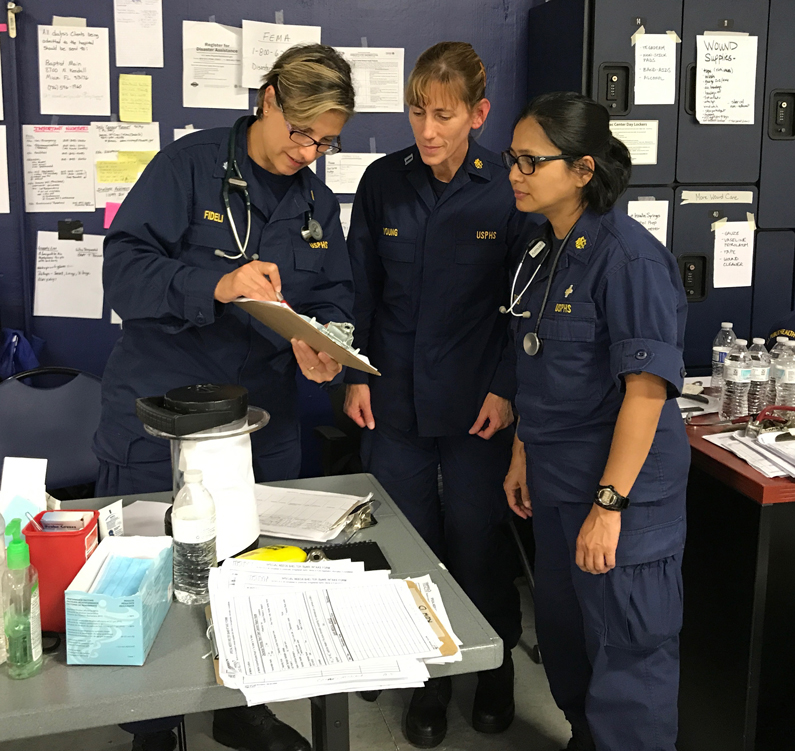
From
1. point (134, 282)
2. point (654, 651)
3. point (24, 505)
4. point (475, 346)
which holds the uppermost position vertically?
point (134, 282)

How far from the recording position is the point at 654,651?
1.69m

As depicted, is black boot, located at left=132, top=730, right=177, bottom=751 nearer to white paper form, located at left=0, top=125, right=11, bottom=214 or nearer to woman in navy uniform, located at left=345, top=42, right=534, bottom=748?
woman in navy uniform, located at left=345, top=42, right=534, bottom=748

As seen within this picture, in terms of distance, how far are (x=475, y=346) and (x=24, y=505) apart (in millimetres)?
1257

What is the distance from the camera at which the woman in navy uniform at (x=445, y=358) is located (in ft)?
7.01

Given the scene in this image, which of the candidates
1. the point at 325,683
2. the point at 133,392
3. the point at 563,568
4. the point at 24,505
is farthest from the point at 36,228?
the point at 325,683

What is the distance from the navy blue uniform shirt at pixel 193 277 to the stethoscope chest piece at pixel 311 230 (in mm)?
14

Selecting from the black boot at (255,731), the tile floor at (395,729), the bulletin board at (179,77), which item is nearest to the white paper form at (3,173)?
the bulletin board at (179,77)

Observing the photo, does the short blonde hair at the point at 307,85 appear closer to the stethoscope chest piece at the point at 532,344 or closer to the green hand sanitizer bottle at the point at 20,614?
the stethoscope chest piece at the point at 532,344

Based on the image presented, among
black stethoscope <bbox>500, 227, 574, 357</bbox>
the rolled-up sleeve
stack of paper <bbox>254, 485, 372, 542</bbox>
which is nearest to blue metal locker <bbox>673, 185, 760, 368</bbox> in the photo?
black stethoscope <bbox>500, 227, 574, 357</bbox>

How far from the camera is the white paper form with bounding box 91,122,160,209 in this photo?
9.37 feet

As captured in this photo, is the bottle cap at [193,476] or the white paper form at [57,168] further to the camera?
the white paper form at [57,168]

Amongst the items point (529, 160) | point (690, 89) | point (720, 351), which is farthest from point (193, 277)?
point (690, 89)

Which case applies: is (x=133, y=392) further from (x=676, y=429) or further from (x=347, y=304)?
(x=676, y=429)

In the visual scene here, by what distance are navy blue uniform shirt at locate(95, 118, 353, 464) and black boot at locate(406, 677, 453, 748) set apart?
88 centimetres
